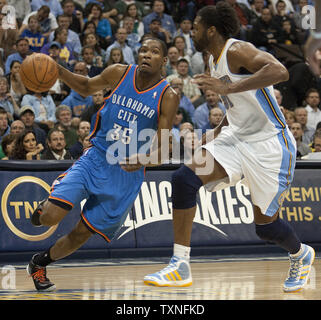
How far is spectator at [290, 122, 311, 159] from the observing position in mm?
10000

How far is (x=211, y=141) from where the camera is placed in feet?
16.9

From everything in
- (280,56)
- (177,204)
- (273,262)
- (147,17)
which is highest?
(147,17)

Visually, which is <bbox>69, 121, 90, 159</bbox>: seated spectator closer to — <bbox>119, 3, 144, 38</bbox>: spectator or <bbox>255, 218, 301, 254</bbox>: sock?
<bbox>119, 3, 144, 38</bbox>: spectator

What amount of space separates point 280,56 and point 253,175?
9.07 m

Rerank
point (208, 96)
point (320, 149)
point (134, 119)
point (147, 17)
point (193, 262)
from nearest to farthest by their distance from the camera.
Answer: point (134, 119)
point (193, 262)
point (320, 149)
point (208, 96)
point (147, 17)

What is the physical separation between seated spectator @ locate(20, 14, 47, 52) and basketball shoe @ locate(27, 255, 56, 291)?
6.71 meters


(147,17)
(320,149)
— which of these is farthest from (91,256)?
(147,17)

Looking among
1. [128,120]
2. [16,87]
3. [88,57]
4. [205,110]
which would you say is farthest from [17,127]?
[128,120]

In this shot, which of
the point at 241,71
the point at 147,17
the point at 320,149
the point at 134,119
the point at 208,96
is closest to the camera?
the point at 241,71

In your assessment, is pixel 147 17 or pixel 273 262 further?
pixel 147 17

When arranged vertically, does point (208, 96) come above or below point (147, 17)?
below

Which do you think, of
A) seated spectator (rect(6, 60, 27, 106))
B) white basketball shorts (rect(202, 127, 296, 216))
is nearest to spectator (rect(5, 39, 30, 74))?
seated spectator (rect(6, 60, 27, 106))

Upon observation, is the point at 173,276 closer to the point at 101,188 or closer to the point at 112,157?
the point at 101,188

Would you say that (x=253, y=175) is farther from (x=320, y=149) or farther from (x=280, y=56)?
(x=280, y=56)
